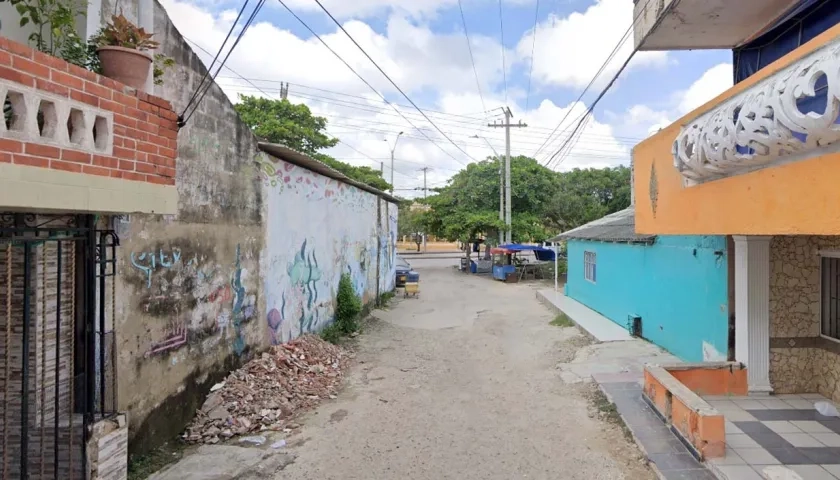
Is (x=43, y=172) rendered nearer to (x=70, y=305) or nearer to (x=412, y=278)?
(x=70, y=305)

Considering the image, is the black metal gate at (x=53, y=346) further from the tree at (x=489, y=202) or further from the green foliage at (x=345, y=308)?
the tree at (x=489, y=202)

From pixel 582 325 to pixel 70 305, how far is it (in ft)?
33.0

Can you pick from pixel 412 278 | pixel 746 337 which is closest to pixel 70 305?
pixel 746 337

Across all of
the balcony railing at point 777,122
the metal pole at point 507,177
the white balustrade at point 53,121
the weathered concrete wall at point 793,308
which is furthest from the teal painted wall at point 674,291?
Result: the metal pole at point 507,177

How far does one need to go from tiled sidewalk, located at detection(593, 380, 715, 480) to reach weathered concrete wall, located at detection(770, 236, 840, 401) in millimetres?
1742

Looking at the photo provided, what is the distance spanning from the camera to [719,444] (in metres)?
4.29

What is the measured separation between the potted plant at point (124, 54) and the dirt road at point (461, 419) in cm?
361

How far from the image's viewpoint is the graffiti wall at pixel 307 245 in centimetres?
723

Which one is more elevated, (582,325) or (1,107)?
(1,107)

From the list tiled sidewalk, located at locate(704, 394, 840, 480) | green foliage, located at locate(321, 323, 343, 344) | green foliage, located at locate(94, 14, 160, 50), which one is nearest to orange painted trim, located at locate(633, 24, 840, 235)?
tiled sidewalk, located at locate(704, 394, 840, 480)

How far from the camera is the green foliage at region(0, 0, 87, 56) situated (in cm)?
284

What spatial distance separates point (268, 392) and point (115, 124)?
4.17 metres

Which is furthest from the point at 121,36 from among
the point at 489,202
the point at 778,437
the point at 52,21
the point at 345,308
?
the point at 489,202

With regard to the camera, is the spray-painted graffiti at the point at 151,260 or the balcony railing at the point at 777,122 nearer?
the balcony railing at the point at 777,122
